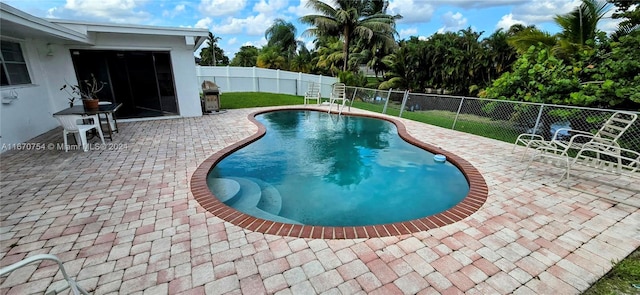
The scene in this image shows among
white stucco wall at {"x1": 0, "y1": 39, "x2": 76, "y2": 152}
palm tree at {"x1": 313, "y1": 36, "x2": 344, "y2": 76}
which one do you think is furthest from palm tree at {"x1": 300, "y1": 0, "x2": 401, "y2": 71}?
white stucco wall at {"x1": 0, "y1": 39, "x2": 76, "y2": 152}

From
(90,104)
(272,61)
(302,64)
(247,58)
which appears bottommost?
(90,104)

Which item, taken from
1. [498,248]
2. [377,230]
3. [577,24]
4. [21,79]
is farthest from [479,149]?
[21,79]

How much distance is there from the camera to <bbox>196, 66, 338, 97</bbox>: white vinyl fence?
15492 mm

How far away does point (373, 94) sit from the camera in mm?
10617

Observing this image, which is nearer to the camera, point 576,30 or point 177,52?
point 576,30

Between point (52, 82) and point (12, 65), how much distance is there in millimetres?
1268

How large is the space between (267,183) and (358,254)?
2.59 metres

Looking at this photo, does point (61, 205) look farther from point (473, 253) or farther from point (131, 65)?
point (131, 65)

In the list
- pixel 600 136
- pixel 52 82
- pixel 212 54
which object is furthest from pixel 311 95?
pixel 212 54

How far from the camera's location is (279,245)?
7.93 ft

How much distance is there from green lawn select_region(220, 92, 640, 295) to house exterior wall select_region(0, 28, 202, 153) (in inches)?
103

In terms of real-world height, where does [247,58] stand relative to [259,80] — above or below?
above

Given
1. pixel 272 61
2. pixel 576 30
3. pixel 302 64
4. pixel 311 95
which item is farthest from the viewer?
pixel 272 61

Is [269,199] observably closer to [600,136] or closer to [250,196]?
[250,196]
